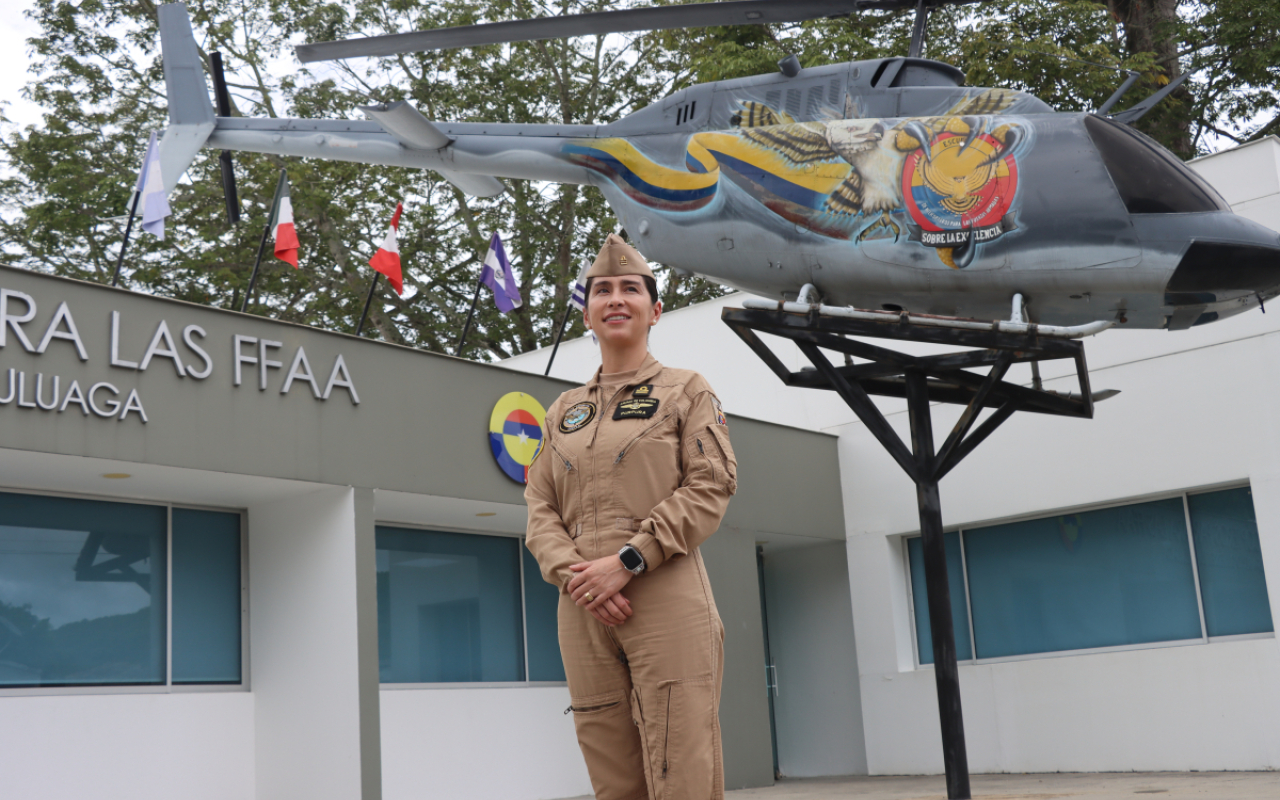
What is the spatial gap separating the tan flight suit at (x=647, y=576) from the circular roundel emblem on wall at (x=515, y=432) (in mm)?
6921

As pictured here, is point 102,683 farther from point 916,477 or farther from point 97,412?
point 916,477

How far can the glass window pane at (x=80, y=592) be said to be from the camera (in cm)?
827

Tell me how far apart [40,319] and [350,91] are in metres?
15.6

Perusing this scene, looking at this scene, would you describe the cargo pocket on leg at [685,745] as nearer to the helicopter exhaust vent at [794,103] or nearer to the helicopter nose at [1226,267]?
the helicopter nose at [1226,267]

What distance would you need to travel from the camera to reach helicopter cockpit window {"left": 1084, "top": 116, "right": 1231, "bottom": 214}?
8031mm

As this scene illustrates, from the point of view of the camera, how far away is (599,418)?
3150 millimetres

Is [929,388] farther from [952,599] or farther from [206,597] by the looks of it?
[206,597]

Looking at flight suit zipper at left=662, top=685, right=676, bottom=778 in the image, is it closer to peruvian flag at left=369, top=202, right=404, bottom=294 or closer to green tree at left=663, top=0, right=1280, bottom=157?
peruvian flag at left=369, top=202, right=404, bottom=294

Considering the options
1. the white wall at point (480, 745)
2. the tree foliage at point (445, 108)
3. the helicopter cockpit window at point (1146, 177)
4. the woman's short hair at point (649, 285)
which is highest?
the tree foliage at point (445, 108)

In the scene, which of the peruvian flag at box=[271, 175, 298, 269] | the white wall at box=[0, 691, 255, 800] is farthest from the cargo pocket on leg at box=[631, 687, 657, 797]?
the peruvian flag at box=[271, 175, 298, 269]

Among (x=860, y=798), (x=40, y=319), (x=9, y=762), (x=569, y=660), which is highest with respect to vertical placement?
(x=40, y=319)

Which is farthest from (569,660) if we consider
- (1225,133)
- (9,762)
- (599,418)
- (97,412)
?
(1225,133)

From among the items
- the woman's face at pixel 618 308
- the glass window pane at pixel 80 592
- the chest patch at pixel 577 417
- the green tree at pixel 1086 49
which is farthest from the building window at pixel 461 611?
the green tree at pixel 1086 49

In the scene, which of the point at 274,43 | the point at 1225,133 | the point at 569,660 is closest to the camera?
the point at 569,660
